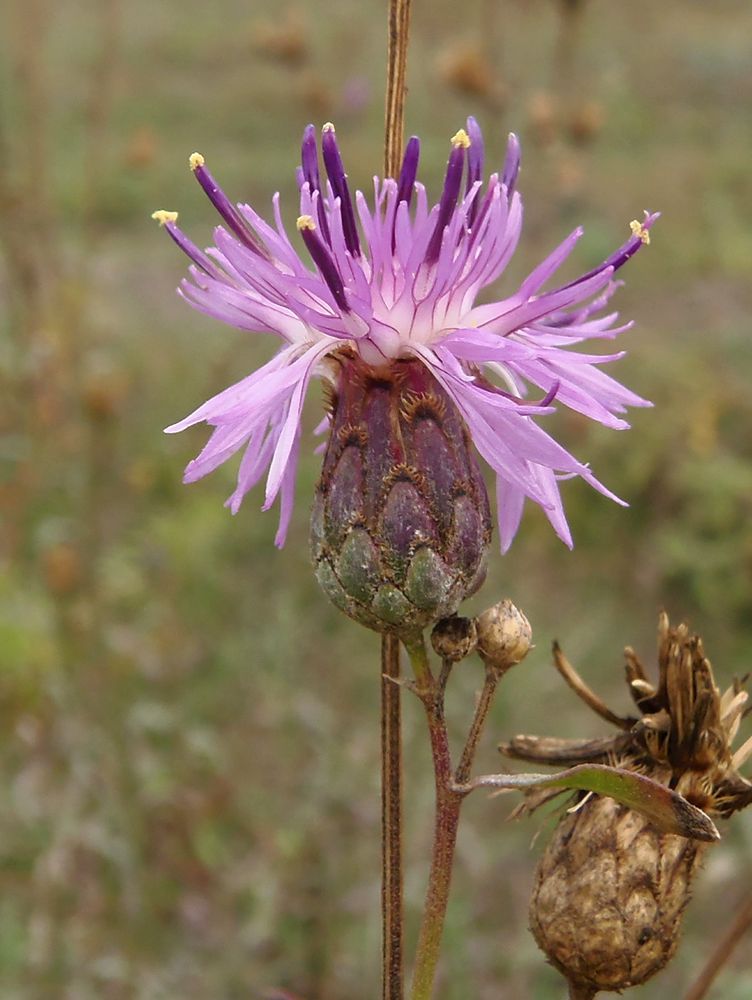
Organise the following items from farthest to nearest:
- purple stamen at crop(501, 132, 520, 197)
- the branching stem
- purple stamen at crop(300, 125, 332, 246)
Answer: purple stamen at crop(501, 132, 520, 197)
purple stamen at crop(300, 125, 332, 246)
the branching stem

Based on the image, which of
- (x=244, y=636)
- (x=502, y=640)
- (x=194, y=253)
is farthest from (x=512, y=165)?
(x=244, y=636)

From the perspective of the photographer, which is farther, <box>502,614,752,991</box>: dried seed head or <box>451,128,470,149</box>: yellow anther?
<box>451,128,470,149</box>: yellow anther

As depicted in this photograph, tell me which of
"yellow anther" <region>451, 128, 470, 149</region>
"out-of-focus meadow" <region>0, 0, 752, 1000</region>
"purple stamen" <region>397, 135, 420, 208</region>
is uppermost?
"yellow anther" <region>451, 128, 470, 149</region>

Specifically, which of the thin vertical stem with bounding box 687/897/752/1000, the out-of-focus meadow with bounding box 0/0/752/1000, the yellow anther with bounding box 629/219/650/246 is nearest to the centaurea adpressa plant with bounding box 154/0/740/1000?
the yellow anther with bounding box 629/219/650/246

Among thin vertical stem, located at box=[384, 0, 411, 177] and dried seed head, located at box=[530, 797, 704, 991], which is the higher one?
thin vertical stem, located at box=[384, 0, 411, 177]

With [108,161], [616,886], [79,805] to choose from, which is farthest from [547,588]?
[108,161]

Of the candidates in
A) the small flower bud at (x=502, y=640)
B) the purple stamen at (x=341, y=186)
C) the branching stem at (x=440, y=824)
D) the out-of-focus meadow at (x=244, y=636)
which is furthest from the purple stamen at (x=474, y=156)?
the out-of-focus meadow at (x=244, y=636)

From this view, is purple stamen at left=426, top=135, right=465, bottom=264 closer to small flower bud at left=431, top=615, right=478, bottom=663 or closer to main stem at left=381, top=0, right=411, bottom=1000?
main stem at left=381, top=0, right=411, bottom=1000
